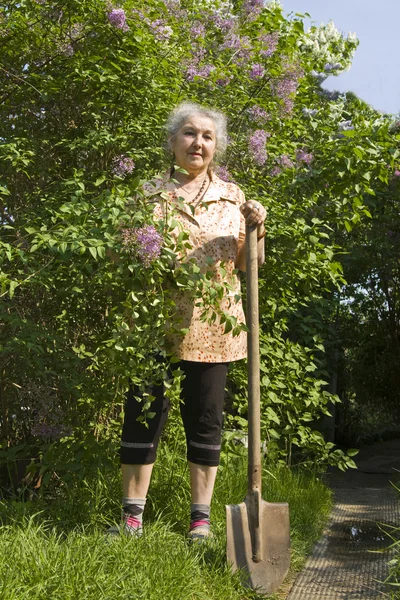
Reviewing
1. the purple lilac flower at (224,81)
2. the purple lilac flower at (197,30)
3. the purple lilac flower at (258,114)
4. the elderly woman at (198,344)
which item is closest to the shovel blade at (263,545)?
the elderly woman at (198,344)

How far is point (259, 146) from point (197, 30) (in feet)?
2.51

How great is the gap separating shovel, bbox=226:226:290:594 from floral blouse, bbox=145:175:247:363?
123mm

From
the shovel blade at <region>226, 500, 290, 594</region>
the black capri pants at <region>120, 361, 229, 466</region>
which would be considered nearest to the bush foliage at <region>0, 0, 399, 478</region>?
the black capri pants at <region>120, 361, 229, 466</region>

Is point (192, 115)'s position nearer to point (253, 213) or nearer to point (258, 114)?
point (253, 213)

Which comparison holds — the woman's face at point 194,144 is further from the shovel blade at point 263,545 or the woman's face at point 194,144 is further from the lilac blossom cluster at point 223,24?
the lilac blossom cluster at point 223,24

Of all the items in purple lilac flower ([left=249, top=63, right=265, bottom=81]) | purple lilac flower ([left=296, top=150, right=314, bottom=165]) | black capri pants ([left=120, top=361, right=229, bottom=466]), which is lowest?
black capri pants ([left=120, top=361, right=229, bottom=466])

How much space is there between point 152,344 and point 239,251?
61 centimetres

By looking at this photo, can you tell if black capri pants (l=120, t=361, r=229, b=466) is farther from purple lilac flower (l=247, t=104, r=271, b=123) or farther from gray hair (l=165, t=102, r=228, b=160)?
purple lilac flower (l=247, t=104, r=271, b=123)

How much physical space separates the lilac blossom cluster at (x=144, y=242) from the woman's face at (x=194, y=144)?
49cm

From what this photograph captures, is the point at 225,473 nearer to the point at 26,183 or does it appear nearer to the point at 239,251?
the point at 239,251

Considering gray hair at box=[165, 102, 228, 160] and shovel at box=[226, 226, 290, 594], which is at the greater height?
gray hair at box=[165, 102, 228, 160]

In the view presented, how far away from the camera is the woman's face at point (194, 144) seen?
10.7ft

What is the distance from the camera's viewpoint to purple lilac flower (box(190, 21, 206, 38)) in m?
4.50

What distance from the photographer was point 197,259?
3.21 m
